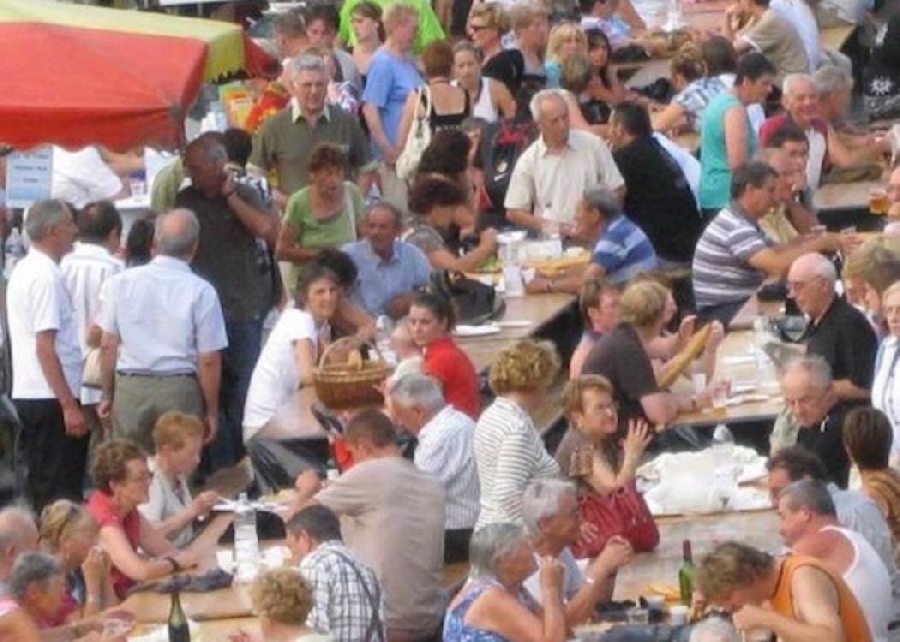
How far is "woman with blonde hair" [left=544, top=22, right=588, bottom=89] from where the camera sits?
876 inches

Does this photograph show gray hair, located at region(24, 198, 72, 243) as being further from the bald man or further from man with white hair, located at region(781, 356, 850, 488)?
man with white hair, located at region(781, 356, 850, 488)

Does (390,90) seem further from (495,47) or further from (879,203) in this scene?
(879,203)

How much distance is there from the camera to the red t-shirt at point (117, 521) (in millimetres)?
14797

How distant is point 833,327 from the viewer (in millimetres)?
16281

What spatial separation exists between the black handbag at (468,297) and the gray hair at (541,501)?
449 cm

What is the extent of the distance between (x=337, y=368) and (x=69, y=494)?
179cm

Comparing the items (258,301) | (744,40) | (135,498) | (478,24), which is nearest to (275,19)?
(478,24)

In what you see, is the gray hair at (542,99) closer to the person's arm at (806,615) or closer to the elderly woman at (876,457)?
the elderly woman at (876,457)

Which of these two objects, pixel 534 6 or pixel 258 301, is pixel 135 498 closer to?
pixel 258 301

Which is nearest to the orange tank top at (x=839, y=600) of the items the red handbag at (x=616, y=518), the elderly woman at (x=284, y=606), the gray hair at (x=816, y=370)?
the elderly woman at (x=284, y=606)

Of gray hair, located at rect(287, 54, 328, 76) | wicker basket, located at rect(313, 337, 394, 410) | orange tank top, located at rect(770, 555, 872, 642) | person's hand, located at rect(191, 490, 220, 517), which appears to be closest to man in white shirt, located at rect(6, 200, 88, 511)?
wicker basket, located at rect(313, 337, 394, 410)

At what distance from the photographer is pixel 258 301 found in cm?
1850

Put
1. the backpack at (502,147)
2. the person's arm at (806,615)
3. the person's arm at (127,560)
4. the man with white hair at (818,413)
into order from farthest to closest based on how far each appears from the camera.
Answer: the backpack at (502,147) → the man with white hair at (818,413) → the person's arm at (127,560) → the person's arm at (806,615)

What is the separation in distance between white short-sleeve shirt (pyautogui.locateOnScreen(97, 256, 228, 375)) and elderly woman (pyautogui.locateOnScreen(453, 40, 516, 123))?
4640 mm
